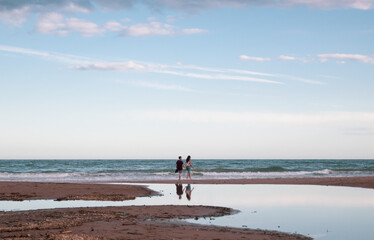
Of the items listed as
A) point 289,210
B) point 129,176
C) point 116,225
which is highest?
point 289,210

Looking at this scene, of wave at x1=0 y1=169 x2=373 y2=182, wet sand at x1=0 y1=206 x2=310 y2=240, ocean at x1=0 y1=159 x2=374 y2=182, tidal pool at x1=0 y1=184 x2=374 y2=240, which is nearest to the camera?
wet sand at x1=0 y1=206 x2=310 y2=240

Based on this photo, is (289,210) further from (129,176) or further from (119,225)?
(129,176)

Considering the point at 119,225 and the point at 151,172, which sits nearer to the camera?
the point at 119,225

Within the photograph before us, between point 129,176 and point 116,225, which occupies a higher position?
point 116,225

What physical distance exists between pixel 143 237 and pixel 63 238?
1885 millimetres

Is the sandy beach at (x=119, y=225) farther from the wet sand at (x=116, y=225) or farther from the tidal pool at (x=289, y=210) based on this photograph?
the tidal pool at (x=289, y=210)

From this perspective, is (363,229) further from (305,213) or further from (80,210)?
(80,210)

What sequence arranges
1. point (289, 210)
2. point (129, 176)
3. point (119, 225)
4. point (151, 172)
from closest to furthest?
point (119, 225) < point (289, 210) < point (129, 176) < point (151, 172)

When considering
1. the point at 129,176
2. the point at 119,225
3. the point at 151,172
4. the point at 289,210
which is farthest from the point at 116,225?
the point at 151,172

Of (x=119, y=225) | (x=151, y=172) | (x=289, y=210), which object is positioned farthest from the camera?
(x=151, y=172)

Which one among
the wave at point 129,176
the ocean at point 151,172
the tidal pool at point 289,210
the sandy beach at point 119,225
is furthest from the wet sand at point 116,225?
the ocean at point 151,172

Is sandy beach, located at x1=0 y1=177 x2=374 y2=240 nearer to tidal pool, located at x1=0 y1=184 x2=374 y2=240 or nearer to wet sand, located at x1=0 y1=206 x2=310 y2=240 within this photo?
wet sand, located at x1=0 y1=206 x2=310 y2=240

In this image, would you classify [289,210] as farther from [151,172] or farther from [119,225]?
[151,172]

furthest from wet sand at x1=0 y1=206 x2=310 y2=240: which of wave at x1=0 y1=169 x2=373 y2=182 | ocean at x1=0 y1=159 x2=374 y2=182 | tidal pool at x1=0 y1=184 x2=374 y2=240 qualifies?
ocean at x1=0 y1=159 x2=374 y2=182
